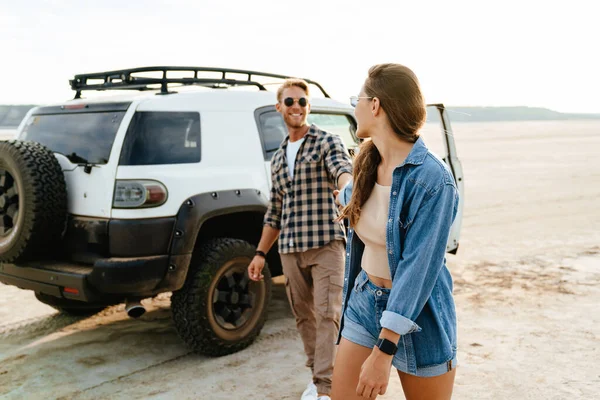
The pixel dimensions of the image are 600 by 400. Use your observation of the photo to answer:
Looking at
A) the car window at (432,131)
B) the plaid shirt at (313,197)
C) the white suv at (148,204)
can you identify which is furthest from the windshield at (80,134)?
the car window at (432,131)

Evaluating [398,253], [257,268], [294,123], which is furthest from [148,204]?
[398,253]

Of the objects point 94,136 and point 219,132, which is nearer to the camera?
point 94,136

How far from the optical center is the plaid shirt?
378 cm

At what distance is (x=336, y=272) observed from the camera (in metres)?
3.78

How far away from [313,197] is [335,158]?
0.28 m

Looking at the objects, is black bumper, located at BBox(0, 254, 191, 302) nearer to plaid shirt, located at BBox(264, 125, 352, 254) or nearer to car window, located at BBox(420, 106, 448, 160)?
plaid shirt, located at BBox(264, 125, 352, 254)

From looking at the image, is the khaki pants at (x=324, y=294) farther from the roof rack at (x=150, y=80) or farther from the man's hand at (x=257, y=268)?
the roof rack at (x=150, y=80)

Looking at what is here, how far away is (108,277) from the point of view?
422cm

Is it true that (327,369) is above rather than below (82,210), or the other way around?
below

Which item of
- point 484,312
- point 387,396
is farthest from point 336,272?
point 484,312

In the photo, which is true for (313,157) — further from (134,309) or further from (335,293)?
(134,309)

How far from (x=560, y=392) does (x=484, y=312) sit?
1.68m

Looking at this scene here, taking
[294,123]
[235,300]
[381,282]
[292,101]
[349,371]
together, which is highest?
[292,101]

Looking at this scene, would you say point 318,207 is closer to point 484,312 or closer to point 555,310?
point 484,312
